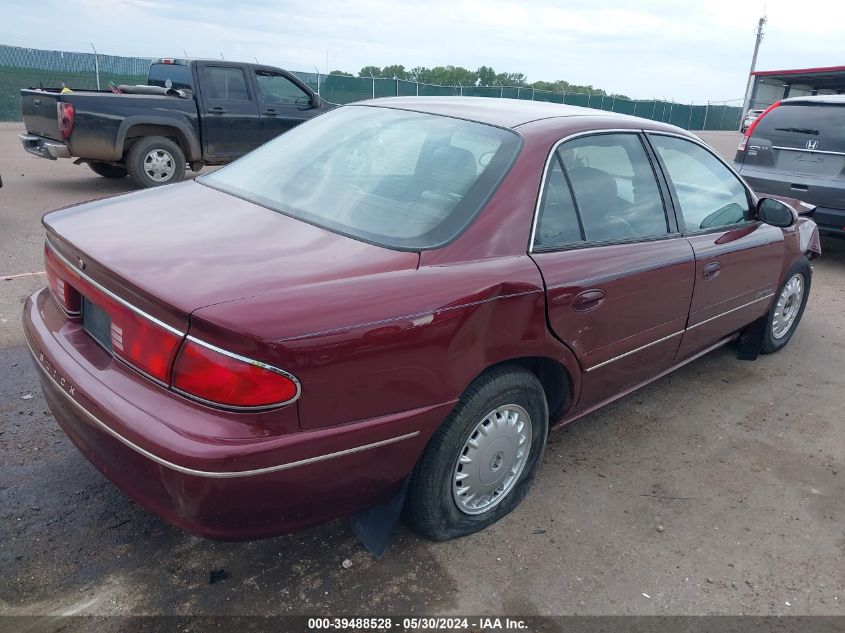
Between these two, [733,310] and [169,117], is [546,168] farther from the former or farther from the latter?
[169,117]

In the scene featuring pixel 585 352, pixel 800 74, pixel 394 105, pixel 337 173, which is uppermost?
pixel 800 74

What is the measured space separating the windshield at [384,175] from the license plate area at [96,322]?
75cm

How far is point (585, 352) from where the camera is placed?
9.26 ft

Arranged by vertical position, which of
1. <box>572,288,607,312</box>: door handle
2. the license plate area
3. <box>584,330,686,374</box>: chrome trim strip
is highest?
<box>572,288,607,312</box>: door handle

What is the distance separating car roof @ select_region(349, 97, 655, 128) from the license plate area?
162 centimetres

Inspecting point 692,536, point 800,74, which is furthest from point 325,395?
point 800,74

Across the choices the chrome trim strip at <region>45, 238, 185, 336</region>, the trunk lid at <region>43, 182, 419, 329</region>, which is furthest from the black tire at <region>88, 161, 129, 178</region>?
the chrome trim strip at <region>45, 238, 185, 336</region>

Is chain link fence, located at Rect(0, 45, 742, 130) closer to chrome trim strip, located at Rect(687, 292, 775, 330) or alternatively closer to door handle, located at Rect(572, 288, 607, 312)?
chrome trim strip, located at Rect(687, 292, 775, 330)

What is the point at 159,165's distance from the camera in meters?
9.07

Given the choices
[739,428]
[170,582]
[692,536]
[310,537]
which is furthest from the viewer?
[739,428]

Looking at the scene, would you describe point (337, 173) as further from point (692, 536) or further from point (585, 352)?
point (692, 536)

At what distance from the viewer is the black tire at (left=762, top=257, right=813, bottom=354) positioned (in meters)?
4.49

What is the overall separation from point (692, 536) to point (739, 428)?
3.85ft

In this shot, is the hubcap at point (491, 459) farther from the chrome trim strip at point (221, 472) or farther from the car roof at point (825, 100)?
the car roof at point (825, 100)
